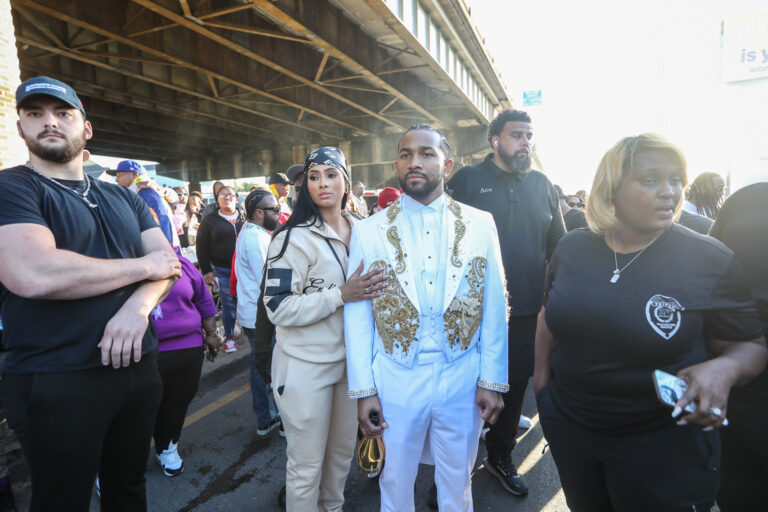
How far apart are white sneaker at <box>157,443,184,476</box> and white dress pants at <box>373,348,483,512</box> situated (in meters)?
2.02

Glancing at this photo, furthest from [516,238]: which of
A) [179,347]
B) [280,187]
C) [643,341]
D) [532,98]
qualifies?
[532,98]

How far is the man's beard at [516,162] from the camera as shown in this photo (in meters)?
2.98

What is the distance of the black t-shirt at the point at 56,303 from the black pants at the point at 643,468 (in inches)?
84.0

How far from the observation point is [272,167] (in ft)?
80.2

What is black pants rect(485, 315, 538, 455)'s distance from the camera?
2.91m

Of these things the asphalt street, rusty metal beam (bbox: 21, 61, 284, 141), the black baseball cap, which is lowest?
the asphalt street

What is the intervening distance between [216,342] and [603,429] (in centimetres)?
276

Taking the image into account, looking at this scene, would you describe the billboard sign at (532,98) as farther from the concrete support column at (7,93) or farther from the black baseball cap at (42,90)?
the black baseball cap at (42,90)

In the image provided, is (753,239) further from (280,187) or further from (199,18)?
(199,18)

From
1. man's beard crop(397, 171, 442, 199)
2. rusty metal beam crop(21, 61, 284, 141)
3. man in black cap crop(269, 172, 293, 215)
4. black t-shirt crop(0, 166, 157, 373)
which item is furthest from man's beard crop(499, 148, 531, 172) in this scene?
rusty metal beam crop(21, 61, 284, 141)

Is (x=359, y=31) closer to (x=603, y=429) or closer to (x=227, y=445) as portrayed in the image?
(x=227, y=445)

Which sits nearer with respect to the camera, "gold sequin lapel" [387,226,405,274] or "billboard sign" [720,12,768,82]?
"gold sequin lapel" [387,226,405,274]

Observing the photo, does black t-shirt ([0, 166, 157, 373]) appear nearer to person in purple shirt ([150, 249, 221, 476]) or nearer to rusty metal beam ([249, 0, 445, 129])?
person in purple shirt ([150, 249, 221, 476])

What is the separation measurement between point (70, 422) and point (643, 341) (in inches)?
92.4
